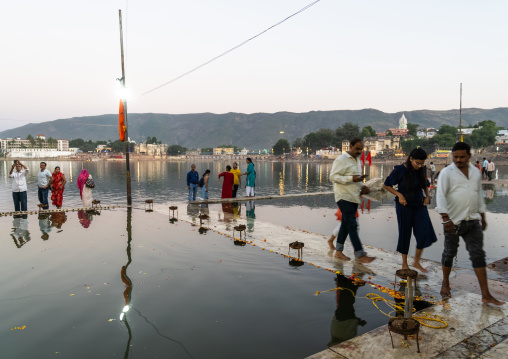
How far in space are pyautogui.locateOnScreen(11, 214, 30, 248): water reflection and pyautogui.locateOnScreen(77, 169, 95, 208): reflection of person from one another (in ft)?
7.52

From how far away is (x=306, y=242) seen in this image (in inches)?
321

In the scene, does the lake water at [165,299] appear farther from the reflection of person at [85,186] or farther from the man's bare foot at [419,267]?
the reflection of person at [85,186]

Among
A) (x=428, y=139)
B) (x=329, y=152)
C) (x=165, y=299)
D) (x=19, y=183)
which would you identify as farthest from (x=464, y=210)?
(x=428, y=139)

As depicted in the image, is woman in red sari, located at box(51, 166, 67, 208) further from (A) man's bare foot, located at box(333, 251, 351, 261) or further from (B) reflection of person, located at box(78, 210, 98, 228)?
(A) man's bare foot, located at box(333, 251, 351, 261)

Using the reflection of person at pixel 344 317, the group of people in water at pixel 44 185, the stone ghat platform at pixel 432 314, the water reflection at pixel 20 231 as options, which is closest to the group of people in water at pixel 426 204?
the stone ghat platform at pixel 432 314

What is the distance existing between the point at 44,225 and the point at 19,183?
123 inches

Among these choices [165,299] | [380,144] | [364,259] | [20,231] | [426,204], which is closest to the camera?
[165,299]

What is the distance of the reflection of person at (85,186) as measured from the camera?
1388cm

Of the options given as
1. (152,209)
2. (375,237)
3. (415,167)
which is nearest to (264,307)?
(415,167)

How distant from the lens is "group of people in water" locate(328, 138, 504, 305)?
458 centimetres

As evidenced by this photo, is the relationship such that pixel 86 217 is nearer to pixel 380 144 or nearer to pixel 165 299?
pixel 165 299

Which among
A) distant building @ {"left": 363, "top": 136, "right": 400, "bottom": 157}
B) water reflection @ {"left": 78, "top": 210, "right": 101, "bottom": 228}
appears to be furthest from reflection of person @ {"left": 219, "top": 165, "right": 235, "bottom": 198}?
distant building @ {"left": 363, "top": 136, "right": 400, "bottom": 157}

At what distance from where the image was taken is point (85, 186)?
14156 mm

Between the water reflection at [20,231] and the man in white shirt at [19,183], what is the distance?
911 millimetres
